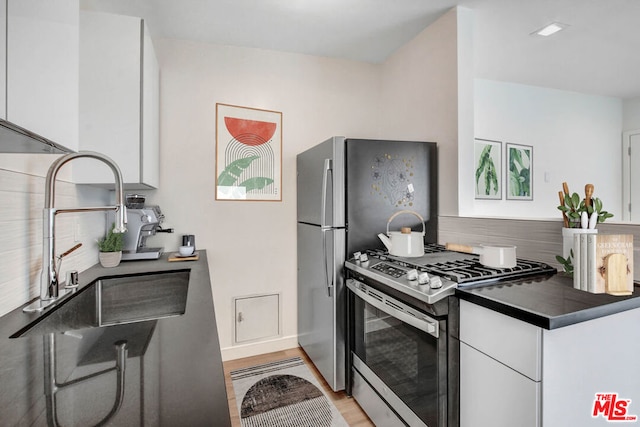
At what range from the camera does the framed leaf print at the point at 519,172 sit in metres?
3.26

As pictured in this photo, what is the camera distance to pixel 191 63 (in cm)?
248

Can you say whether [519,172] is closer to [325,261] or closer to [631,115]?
[631,115]

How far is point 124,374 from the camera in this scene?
65 centimetres

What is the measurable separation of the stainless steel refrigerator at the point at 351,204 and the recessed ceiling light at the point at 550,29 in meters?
1.21

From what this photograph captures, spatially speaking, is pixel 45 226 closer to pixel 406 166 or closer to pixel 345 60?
pixel 406 166

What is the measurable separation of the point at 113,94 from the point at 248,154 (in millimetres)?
1078

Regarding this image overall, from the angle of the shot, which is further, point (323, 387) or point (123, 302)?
point (323, 387)

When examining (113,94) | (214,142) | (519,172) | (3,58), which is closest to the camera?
(3,58)

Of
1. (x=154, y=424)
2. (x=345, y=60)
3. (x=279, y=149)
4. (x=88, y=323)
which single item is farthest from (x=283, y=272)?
(x=154, y=424)

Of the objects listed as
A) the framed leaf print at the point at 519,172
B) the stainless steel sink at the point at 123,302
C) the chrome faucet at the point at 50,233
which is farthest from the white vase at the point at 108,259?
the framed leaf print at the point at 519,172

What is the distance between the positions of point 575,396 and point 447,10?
7.42 feet

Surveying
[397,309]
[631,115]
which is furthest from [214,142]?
[631,115]

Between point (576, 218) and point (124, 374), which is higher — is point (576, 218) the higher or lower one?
the higher one

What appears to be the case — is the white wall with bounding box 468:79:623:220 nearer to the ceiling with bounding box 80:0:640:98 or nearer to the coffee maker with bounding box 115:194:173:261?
the ceiling with bounding box 80:0:640:98
